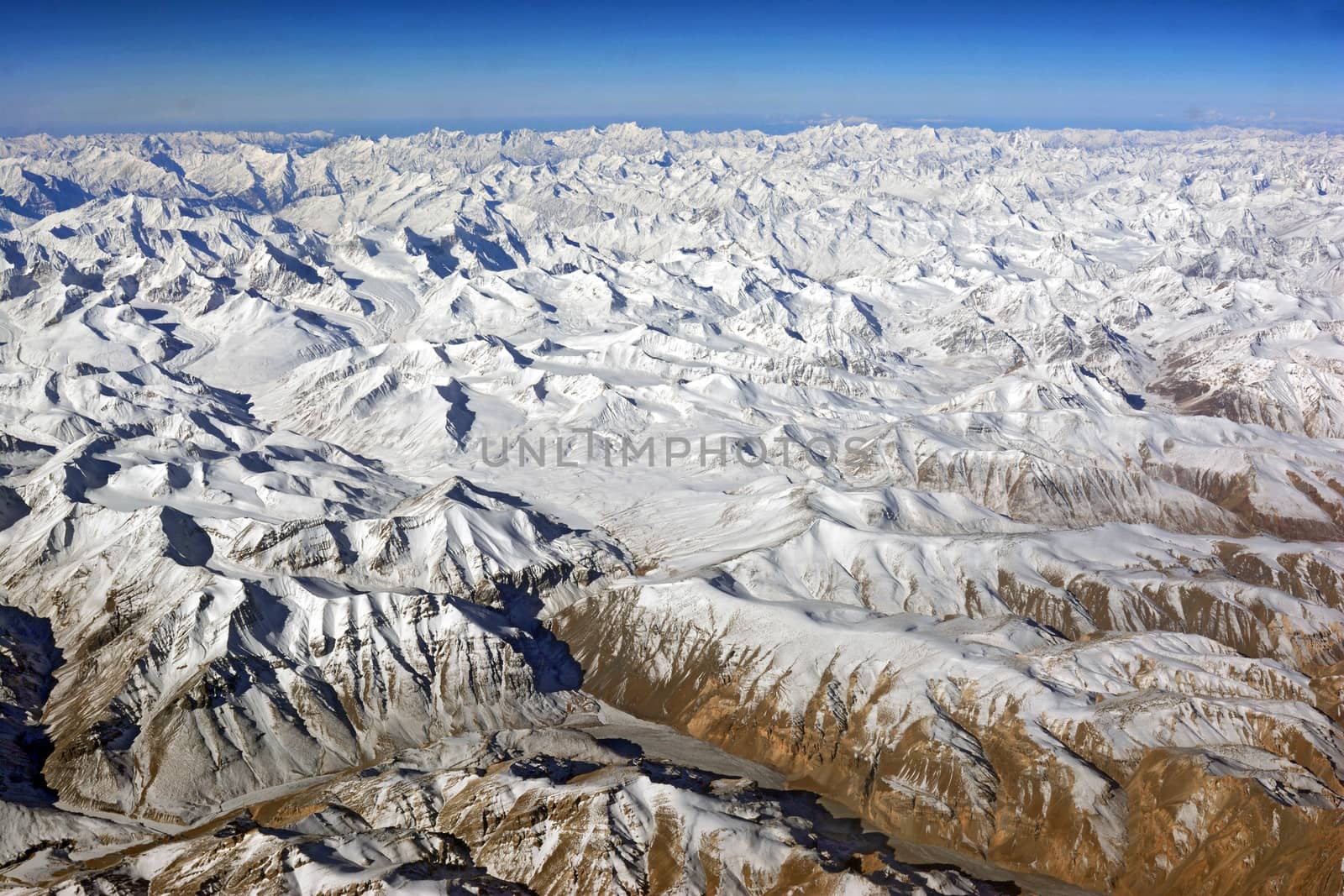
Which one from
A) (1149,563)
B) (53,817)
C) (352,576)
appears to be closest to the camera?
(53,817)

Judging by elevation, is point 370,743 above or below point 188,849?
below

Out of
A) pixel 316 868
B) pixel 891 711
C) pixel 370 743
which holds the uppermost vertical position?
pixel 316 868

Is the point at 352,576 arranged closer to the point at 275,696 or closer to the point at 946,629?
the point at 275,696

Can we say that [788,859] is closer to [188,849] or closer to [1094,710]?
[1094,710]

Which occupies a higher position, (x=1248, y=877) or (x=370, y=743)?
(x=1248, y=877)

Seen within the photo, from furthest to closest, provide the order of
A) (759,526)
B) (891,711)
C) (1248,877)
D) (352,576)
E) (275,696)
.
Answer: (759,526), (352,576), (275,696), (891,711), (1248,877)

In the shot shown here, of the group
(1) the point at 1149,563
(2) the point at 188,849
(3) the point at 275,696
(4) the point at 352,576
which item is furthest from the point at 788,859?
(1) the point at 1149,563

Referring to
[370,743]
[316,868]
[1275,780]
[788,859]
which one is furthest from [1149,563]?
[316,868]

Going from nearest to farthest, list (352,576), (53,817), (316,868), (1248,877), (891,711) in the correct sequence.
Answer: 1. (316,868)
2. (1248,877)
3. (53,817)
4. (891,711)
5. (352,576)

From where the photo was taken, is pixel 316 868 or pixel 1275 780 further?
pixel 1275 780
